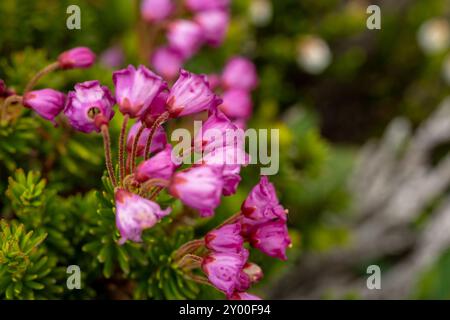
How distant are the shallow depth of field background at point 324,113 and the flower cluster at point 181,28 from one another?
0.20ft

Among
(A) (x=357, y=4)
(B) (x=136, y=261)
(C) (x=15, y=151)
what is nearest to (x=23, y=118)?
(C) (x=15, y=151)

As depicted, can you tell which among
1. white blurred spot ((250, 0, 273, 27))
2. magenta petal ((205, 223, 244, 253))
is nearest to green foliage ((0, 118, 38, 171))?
magenta petal ((205, 223, 244, 253))

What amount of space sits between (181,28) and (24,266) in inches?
26.3

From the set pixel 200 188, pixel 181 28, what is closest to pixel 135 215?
pixel 200 188

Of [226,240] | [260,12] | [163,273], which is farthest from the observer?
[260,12]

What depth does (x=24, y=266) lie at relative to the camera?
0.80m

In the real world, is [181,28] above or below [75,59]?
above

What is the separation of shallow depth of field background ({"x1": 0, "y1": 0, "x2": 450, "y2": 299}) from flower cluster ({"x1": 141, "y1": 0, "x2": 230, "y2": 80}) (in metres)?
Answer: 0.06

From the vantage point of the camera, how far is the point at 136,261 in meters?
0.89

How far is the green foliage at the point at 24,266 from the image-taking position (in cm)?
79

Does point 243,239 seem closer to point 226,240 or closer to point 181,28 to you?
point 226,240

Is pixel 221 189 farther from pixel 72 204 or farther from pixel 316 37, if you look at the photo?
pixel 316 37

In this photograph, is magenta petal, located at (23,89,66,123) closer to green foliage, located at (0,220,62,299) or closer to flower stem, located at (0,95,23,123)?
flower stem, located at (0,95,23,123)

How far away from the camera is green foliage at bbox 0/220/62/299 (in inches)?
30.9
